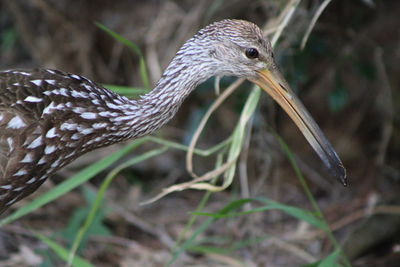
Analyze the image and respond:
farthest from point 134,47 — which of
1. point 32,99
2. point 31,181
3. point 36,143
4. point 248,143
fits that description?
point 248,143

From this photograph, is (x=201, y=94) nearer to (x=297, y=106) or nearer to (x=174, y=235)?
(x=174, y=235)

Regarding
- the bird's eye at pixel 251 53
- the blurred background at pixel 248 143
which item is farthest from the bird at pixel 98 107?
the blurred background at pixel 248 143

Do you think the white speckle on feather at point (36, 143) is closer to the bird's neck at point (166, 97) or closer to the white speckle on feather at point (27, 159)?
the white speckle on feather at point (27, 159)

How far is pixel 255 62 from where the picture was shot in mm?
3035

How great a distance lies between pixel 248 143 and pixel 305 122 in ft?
3.29

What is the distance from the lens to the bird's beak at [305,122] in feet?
9.93

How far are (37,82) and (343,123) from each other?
288 centimetres

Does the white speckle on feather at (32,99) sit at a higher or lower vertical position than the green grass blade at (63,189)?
higher

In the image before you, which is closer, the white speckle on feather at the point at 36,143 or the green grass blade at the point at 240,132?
the white speckle on feather at the point at 36,143

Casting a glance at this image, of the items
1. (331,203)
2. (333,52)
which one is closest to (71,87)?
(333,52)

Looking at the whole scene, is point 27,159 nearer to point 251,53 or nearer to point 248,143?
point 251,53

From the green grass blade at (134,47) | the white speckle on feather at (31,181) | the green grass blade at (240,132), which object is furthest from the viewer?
the green grass blade at (240,132)

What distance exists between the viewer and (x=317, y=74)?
16.0 ft

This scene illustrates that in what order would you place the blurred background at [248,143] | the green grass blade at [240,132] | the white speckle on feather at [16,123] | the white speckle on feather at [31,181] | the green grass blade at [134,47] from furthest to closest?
Answer: the blurred background at [248,143]
the green grass blade at [240,132]
the green grass blade at [134,47]
the white speckle on feather at [31,181]
the white speckle on feather at [16,123]
